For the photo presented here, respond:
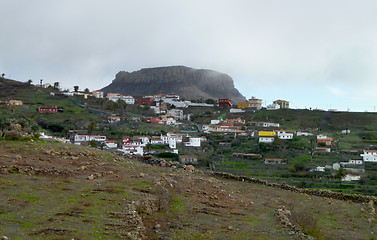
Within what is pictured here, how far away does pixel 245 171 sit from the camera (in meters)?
45.2

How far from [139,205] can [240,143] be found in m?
53.0

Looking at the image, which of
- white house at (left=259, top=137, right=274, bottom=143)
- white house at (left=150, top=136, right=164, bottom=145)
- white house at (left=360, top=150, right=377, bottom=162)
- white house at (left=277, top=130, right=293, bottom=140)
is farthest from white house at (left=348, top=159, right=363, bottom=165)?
white house at (left=150, top=136, right=164, bottom=145)

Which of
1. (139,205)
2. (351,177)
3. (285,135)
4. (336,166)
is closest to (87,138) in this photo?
(285,135)

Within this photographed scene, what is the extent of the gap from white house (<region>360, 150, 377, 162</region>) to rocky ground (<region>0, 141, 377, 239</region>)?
3555 centimetres

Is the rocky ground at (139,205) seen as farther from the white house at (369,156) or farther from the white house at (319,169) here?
the white house at (369,156)

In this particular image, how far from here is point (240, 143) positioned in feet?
209

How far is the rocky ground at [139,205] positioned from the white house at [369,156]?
35550 mm

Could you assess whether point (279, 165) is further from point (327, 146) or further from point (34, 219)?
point (34, 219)

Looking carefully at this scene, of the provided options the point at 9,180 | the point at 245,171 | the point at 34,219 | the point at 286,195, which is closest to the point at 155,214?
the point at 34,219

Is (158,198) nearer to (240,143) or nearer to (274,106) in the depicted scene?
(240,143)

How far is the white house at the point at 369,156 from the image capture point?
51.0m

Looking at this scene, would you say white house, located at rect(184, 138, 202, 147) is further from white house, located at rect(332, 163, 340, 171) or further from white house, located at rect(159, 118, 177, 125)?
white house, located at rect(332, 163, 340, 171)

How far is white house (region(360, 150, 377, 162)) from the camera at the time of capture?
51000 millimetres

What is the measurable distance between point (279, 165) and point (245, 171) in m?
7.20
